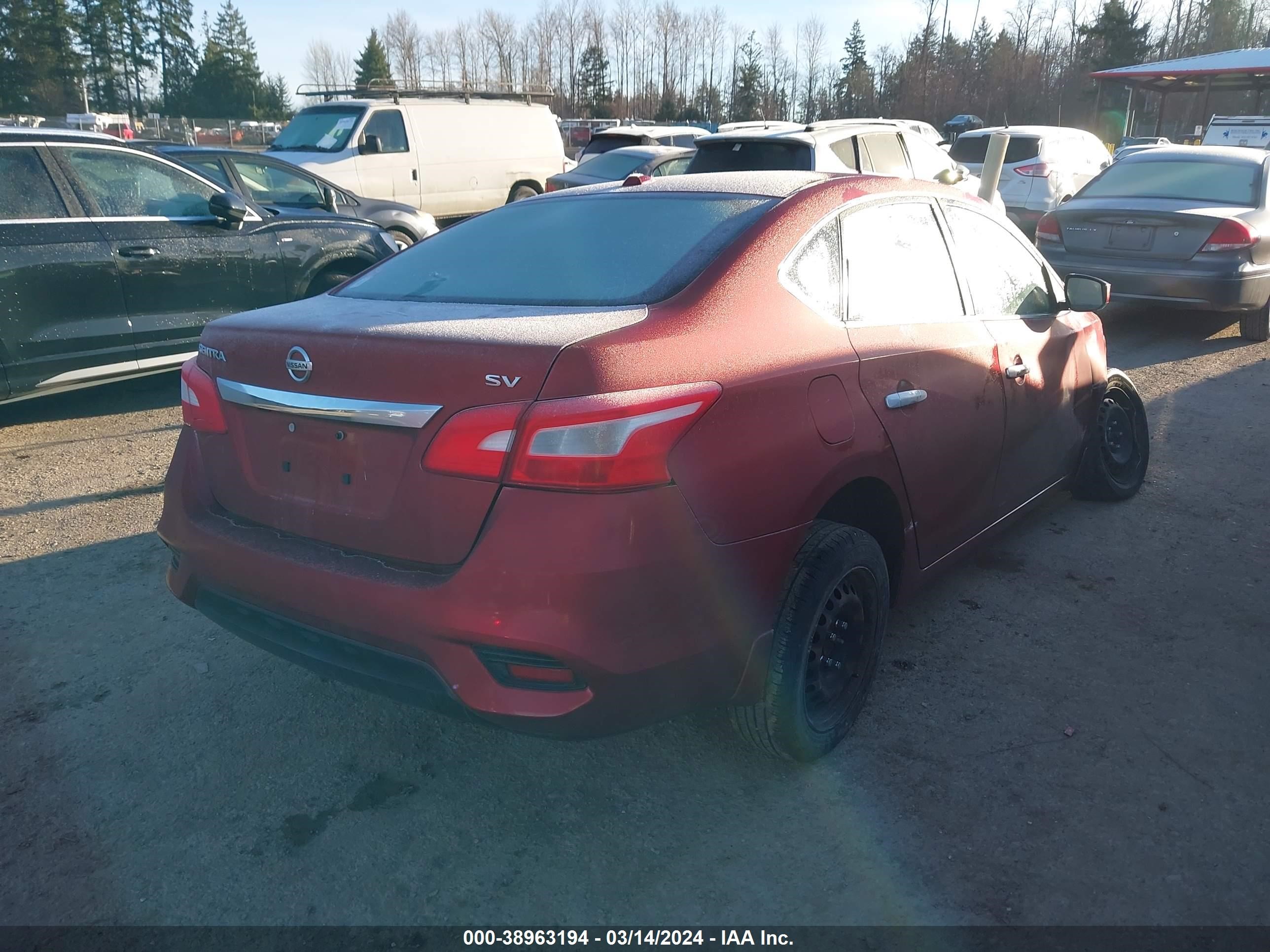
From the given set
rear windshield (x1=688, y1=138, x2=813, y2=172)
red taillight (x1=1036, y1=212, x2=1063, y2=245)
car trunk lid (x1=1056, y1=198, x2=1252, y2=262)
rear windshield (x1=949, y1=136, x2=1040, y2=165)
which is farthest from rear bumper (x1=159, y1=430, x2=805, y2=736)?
rear windshield (x1=949, y1=136, x2=1040, y2=165)

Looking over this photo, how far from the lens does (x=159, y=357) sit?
6223 millimetres

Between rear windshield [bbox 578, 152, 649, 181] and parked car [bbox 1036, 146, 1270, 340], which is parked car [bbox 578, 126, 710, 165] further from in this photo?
parked car [bbox 1036, 146, 1270, 340]

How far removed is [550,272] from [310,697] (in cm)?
158

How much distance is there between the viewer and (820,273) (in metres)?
2.88

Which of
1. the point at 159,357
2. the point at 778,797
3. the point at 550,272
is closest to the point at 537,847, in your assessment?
the point at 778,797

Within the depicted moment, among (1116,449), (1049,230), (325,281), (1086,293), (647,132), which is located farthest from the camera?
(647,132)

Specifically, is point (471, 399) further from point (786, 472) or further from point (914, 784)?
point (914, 784)

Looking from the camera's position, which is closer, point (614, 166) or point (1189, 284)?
point (1189, 284)

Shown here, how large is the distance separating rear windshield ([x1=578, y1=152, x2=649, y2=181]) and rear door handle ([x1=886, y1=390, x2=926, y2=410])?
1119 centimetres

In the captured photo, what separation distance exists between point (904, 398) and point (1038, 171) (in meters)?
→ 13.2

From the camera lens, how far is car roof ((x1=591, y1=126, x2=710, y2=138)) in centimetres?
1578

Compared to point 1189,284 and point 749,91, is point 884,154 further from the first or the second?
point 749,91

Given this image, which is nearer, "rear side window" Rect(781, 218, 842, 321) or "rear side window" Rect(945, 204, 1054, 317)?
"rear side window" Rect(781, 218, 842, 321)

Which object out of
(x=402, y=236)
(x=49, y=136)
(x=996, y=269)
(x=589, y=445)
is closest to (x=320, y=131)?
(x=402, y=236)
